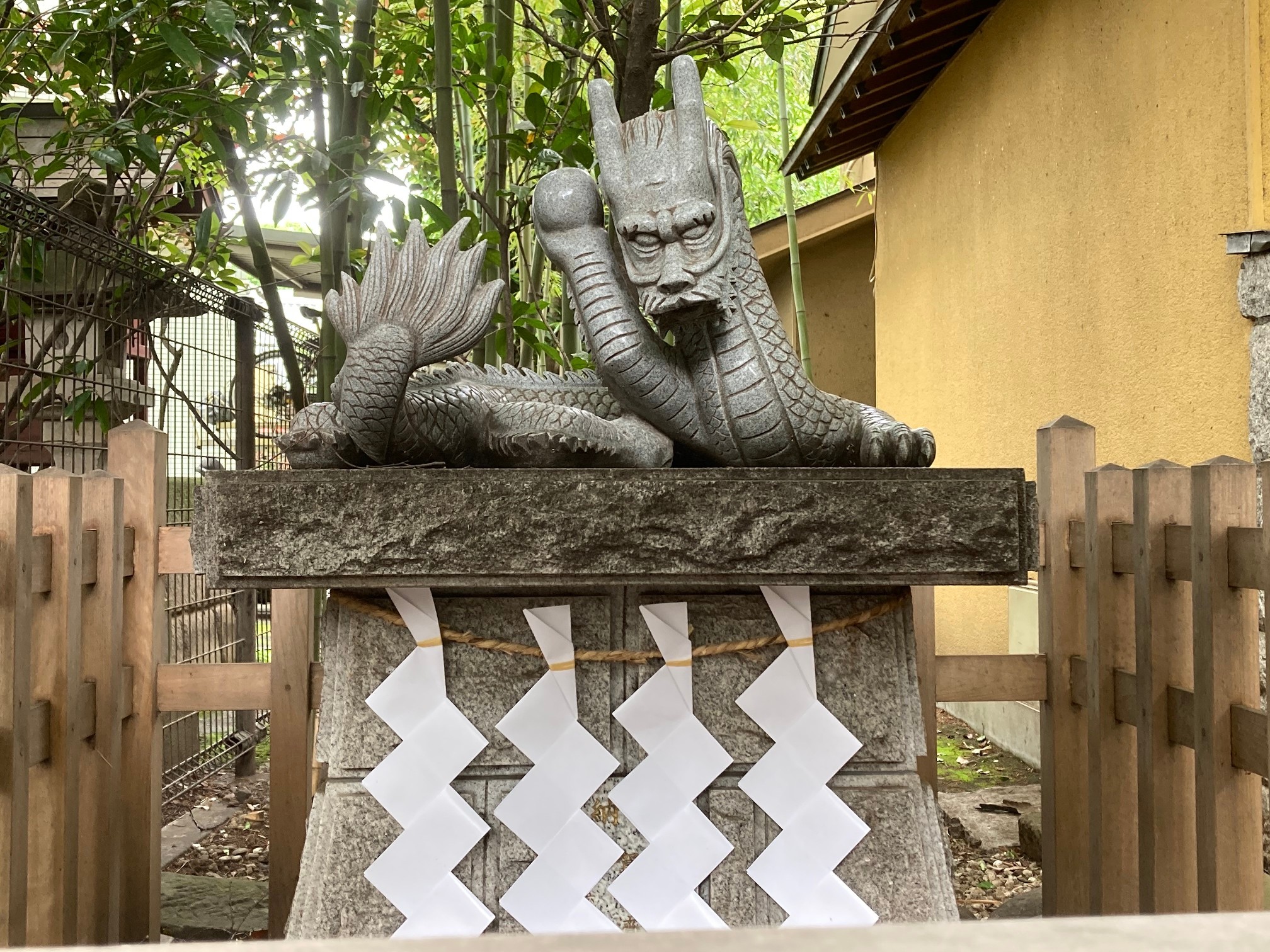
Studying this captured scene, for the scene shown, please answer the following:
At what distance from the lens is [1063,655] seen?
8.84 feet

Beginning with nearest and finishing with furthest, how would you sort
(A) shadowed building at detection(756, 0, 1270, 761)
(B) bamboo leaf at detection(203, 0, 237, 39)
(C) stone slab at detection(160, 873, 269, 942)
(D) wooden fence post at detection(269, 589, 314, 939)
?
(B) bamboo leaf at detection(203, 0, 237, 39) → (D) wooden fence post at detection(269, 589, 314, 939) → (C) stone slab at detection(160, 873, 269, 942) → (A) shadowed building at detection(756, 0, 1270, 761)

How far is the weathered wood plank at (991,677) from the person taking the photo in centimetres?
269

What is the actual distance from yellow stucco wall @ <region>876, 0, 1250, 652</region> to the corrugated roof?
0.12 metres

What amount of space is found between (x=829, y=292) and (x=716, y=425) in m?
8.39

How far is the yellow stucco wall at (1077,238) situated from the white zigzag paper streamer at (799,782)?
2558 millimetres

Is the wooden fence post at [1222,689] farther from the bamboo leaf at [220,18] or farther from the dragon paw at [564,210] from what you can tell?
the bamboo leaf at [220,18]

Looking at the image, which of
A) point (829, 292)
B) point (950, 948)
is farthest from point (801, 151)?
point (950, 948)

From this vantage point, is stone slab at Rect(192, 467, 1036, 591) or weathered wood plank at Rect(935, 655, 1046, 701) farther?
weathered wood plank at Rect(935, 655, 1046, 701)

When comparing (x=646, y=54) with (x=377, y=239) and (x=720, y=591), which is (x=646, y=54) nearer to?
→ (x=377, y=239)

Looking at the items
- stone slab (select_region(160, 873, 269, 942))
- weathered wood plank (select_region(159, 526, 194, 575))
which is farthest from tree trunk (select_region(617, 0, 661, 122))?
stone slab (select_region(160, 873, 269, 942))

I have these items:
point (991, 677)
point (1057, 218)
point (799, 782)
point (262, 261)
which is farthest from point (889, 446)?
point (1057, 218)

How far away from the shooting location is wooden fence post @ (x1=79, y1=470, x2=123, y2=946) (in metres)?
2.50

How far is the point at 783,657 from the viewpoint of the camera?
1.60 m

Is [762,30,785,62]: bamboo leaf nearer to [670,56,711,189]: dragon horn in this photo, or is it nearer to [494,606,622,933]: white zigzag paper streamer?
[670,56,711,189]: dragon horn
